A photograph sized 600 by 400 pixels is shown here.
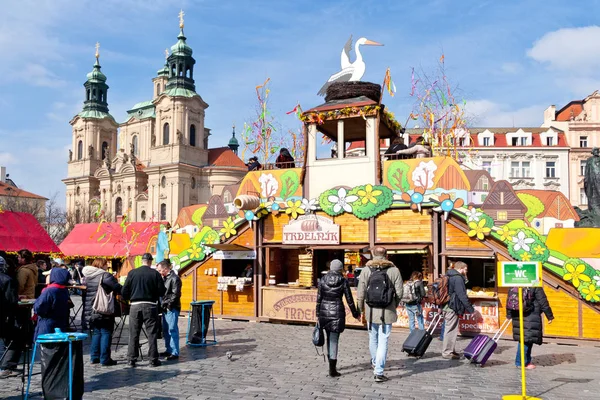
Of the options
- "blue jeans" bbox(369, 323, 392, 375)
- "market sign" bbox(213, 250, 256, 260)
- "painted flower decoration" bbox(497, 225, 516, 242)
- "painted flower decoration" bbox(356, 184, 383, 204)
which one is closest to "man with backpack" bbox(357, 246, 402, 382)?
"blue jeans" bbox(369, 323, 392, 375)

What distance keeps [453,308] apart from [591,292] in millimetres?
3998

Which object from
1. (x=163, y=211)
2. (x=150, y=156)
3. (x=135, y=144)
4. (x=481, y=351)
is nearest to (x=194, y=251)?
(x=481, y=351)

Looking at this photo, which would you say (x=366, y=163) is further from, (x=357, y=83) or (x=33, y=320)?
(x=33, y=320)

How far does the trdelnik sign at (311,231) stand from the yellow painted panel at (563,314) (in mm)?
5241

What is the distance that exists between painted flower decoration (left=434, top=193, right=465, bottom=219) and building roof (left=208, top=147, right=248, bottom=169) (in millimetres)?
60973

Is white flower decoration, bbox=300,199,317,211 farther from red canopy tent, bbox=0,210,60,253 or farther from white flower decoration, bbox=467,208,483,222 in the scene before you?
red canopy tent, bbox=0,210,60,253

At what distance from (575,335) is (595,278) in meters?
1.30

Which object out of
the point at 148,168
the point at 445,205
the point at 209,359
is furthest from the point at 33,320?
the point at 148,168

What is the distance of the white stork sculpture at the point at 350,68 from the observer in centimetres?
1588

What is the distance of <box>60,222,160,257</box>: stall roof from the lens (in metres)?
28.5

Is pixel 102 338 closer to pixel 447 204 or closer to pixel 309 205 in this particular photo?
pixel 309 205

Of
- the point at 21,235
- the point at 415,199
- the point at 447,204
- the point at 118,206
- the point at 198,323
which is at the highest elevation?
the point at 118,206

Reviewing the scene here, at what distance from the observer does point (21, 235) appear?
14797 millimetres

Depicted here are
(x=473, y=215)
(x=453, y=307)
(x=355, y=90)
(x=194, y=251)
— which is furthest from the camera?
(x=194, y=251)
